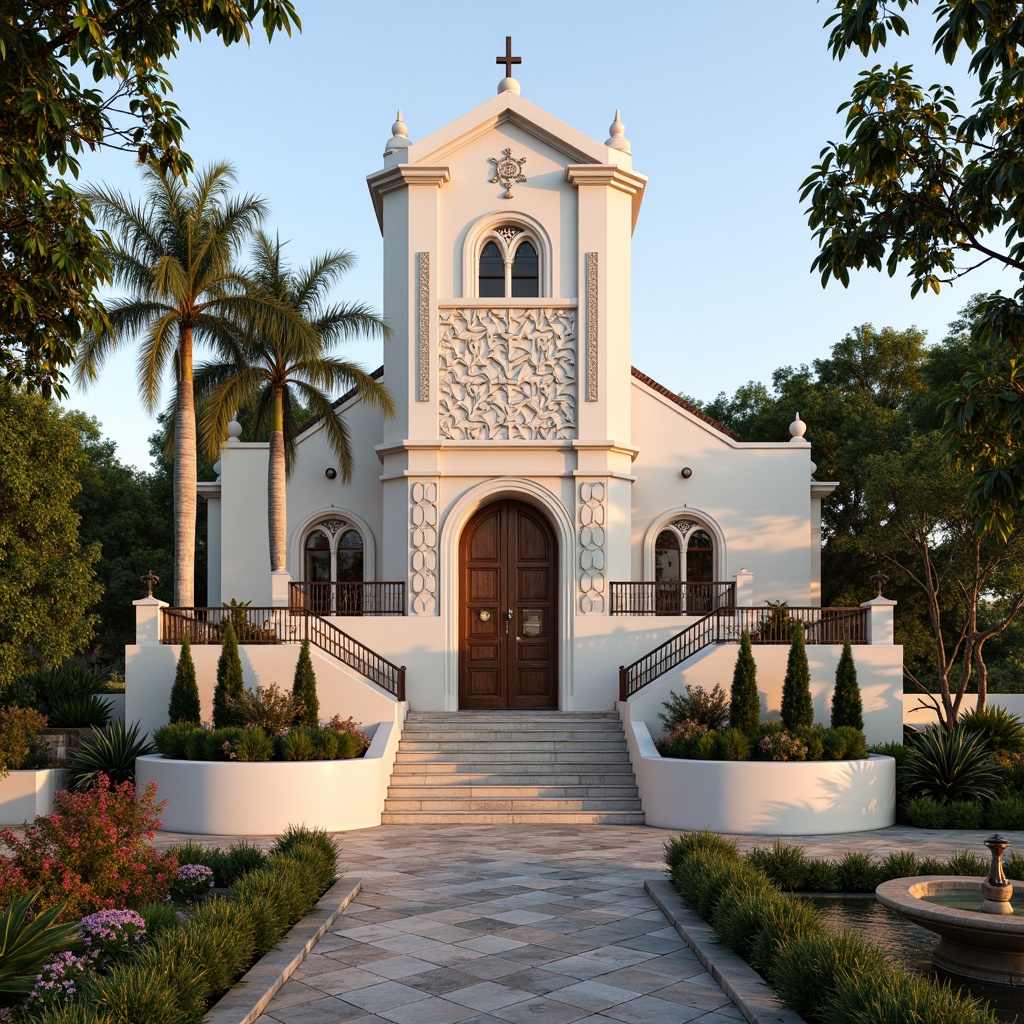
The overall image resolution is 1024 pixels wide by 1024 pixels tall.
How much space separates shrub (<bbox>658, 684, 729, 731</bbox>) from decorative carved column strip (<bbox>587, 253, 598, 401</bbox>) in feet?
20.4

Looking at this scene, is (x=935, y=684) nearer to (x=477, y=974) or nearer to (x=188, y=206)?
(x=188, y=206)

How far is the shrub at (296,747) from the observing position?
52.0ft

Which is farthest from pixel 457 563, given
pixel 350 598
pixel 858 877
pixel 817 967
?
pixel 817 967

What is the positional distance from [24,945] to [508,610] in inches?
581

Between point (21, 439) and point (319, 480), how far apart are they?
6.38 m

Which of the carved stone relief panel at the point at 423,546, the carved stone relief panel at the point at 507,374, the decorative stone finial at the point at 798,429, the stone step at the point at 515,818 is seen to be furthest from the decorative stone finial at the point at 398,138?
the stone step at the point at 515,818

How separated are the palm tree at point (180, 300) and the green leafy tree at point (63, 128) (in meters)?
10.7

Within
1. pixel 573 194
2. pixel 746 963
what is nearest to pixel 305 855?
pixel 746 963

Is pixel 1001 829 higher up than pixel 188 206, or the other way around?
pixel 188 206

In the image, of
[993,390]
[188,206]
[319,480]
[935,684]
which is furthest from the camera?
[935,684]

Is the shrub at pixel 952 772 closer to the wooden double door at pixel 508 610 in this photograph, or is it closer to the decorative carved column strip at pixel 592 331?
the wooden double door at pixel 508 610

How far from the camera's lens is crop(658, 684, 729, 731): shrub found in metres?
17.8

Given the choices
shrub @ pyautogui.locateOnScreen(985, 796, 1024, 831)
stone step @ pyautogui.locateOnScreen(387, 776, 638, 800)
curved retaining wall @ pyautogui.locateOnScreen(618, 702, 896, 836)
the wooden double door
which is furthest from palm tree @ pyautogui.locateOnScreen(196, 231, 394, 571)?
shrub @ pyautogui.locateOnScreen(985, 796, 1024, 831)

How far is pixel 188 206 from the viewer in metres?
20.5
